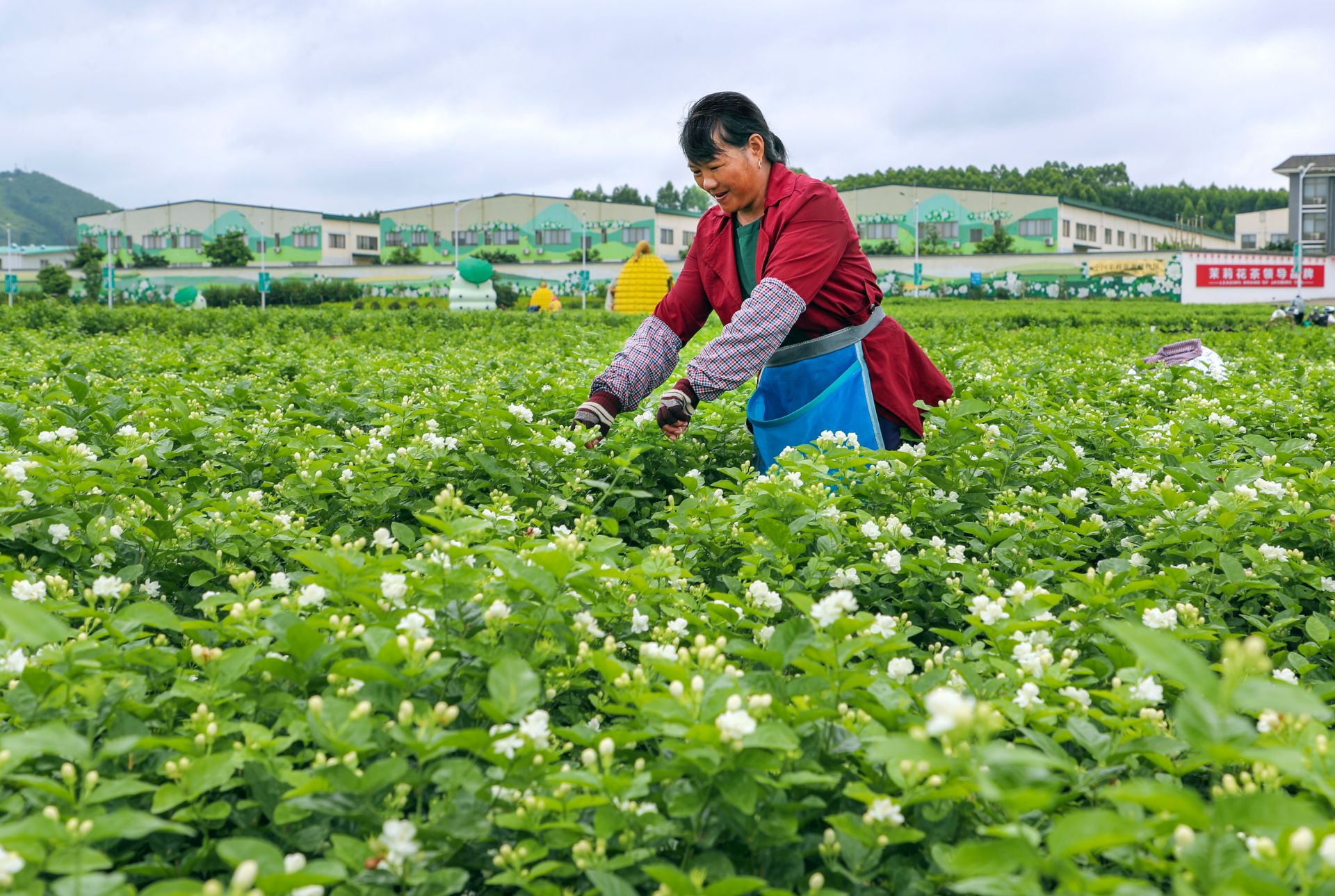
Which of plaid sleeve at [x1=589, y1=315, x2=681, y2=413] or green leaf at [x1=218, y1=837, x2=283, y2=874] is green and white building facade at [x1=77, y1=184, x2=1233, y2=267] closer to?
plaid sleeve at [x1=589, y1=315, x2=681, y2=413]

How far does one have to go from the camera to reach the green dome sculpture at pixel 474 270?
86.3 ft

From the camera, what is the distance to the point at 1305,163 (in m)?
59.1

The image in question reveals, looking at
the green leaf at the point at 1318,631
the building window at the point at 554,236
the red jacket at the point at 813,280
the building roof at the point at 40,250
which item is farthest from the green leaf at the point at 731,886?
the building roof at the point at 40,250

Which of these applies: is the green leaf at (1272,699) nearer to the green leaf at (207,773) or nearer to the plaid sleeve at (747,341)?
the green leaf at (207,773)

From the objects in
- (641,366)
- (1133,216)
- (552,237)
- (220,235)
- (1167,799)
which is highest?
(1133,216)

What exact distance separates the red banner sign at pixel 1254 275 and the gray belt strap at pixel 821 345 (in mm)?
48284

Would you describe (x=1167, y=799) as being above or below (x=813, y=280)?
below

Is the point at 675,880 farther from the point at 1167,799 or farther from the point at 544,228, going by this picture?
the point at 544,228

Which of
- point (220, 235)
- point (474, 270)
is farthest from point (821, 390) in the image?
point (220, 235)

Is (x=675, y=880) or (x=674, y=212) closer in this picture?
(x=675, y=880)

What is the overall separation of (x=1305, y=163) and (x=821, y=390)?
67.0 metres

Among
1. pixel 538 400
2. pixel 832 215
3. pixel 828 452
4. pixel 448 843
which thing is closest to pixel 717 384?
pixel 828 452

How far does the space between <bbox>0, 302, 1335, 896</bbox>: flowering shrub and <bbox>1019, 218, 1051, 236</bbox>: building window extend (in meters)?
63.6

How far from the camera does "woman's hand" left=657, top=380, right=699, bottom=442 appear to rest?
3518 mm
